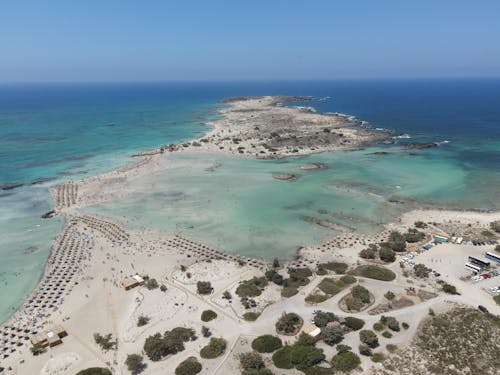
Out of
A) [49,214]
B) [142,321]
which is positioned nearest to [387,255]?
[142,321]

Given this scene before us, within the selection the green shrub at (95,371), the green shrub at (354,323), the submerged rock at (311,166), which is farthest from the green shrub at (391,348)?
the submerged rock at (311,166)

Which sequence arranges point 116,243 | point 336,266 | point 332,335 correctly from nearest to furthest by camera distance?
point 332,335 < point 336,266 < point 116,243

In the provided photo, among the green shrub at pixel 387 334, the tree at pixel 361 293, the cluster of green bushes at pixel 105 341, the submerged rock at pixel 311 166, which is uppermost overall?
the submerged rock at pixel 311 166

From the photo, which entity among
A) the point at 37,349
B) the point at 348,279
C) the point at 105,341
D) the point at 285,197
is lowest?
the point at 105,341

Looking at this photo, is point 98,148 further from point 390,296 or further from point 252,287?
point 390,296

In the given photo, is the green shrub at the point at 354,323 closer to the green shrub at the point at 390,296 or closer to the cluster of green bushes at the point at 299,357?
the cluster of green bushes at the point at 299,357

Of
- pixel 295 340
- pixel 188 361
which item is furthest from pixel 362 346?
pixel 188 361

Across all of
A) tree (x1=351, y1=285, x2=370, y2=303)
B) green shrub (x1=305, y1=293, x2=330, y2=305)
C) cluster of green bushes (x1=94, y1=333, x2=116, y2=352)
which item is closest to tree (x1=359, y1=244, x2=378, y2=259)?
tree (x1=351, y1=285, x2=370, y2=303)
